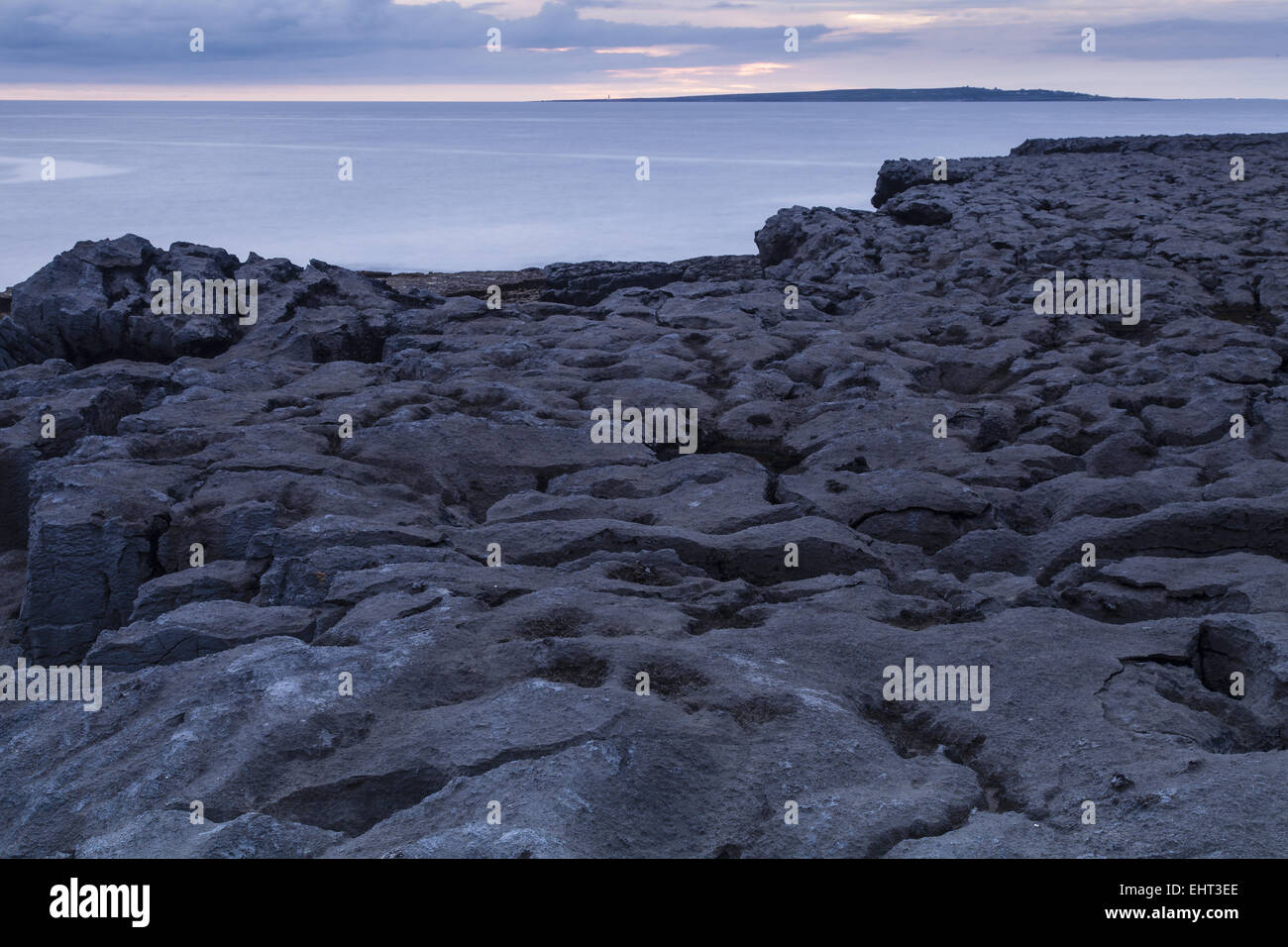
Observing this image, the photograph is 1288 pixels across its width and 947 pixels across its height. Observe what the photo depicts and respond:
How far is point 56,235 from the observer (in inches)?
988

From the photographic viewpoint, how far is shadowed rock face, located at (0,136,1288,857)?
9.16 ft

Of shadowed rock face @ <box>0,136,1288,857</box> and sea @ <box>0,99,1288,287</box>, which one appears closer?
shadowed rock face @ <box>0,136,1288,857</box>

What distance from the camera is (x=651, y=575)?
436cm

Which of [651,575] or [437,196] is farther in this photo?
[437,196]

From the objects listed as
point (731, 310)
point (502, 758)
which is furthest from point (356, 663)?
point (731, 310)

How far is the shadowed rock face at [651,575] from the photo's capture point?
279 cm

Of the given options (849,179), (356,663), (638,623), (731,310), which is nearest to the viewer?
(356,663)

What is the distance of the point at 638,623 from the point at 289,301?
21.1 feet

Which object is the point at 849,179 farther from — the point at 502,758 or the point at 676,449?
the point at 502,758

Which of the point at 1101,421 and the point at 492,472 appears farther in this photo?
the point at 1101,421

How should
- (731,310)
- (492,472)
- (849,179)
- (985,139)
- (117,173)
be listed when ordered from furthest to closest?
(985,139)
(117,173)
(849,179)
(731,310)
(492,472)

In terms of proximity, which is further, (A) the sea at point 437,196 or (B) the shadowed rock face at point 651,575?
(A) the sea at point 437,196
